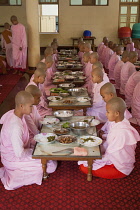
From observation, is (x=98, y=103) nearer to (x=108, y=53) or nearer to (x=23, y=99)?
(x=23, y=99)

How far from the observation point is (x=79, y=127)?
355 centimetres

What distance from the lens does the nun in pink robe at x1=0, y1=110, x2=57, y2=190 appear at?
3.10m

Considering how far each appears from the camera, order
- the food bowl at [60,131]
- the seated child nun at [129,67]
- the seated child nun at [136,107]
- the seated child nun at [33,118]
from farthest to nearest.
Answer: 1. the seated child nun at [129,67]
2. the seated child nun at [136,107]
3. the seated child nun at [33,118]
4. the food bowl at [60,131]

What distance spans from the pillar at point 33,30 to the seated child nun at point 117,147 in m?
7.85

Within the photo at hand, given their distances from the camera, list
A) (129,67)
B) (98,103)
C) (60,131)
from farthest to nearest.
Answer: (129,67) < (98,103) < (60,131)

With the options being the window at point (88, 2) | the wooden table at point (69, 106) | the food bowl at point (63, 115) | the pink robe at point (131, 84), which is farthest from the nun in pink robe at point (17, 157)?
the window at point (88, 2)

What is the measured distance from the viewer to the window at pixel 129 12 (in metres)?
15.1

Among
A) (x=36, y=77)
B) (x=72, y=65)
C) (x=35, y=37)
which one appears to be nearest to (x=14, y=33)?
(x=35, y=37)

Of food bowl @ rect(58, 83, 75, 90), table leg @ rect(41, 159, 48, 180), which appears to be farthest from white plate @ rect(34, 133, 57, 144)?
food bowl @ rect(58, 83, 75, 90)

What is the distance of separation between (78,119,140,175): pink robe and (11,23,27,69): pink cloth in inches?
286

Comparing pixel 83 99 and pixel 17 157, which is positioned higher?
pixel 83 99

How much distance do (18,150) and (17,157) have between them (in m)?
0.18

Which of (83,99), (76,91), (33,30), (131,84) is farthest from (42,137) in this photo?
(33,30)

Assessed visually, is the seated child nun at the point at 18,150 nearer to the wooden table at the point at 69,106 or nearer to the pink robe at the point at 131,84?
the wooden table at the point at 69,106
